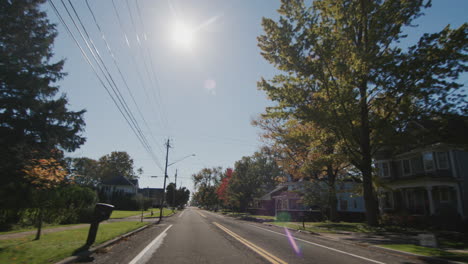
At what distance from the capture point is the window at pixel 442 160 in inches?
881

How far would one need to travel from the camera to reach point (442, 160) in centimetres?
2266

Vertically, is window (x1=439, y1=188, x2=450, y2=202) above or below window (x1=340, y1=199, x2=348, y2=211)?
above

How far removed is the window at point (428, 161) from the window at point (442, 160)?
0.45 metres

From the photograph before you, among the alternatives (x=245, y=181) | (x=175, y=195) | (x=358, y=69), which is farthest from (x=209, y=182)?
(x=358, y=69)

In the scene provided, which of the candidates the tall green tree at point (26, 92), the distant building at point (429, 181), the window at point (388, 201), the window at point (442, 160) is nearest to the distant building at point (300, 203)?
the window at point (388, 201)

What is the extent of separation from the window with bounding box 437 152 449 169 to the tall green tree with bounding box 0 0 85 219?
34.7m

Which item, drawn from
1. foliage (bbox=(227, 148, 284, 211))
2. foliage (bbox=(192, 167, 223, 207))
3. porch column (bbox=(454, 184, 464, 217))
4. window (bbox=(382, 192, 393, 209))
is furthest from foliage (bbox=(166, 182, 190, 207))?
porch column (bbox=(454, 184, 464, 217))

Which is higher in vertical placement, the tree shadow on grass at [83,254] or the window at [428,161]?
the window at [428,161]

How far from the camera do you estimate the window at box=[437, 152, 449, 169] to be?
881 inches

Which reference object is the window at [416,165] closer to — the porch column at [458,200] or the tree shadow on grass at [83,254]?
the porch column at [458,200]

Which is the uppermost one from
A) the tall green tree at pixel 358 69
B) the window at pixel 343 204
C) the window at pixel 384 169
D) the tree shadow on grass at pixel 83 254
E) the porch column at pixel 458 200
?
the tall green tree at pixel 358 69

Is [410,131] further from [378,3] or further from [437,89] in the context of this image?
[378,3]

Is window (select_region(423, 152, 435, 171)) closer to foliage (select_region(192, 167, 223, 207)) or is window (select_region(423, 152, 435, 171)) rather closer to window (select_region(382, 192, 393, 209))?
window (select_region(382, 192, 393, 209))

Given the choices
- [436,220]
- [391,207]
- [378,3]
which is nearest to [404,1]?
[378,3]
